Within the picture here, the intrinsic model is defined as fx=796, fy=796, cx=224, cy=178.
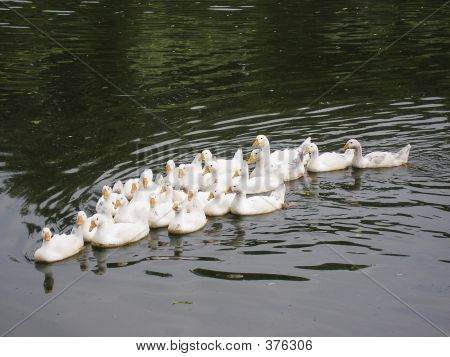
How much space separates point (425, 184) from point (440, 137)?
2556 mm

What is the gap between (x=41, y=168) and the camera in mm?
14094

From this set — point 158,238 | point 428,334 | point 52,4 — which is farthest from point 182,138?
point 52,4

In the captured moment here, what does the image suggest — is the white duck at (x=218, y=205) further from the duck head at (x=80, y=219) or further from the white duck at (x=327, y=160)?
the white duck at (x=327, y=160)

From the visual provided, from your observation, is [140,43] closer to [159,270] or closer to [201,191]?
[201,191]

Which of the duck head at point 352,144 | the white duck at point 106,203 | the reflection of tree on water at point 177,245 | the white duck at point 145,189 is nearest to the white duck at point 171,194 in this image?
the white duck at point 145,189

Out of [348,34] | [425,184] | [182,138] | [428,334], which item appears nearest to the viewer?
[428,334]

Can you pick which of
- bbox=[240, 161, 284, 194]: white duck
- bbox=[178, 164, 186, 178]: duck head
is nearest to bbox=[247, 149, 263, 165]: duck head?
bbox=[240, 161, 284, 194]: white duck

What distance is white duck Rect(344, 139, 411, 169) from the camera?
44.4 feet

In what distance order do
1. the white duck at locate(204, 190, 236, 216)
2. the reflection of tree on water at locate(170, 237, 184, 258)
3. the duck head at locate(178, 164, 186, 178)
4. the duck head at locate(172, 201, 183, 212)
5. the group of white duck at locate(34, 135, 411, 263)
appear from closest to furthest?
1. the reflection of tree on water at locate(170, 237, 184, 258)
2. the group of white duck at locate(34, 135, 411, 263)
3. the duck head at locate(172, 201, 183, 212)
4. the white duck at locate(204, 190, 236, 216)
5. the duck head at locate(178, 164, 186, 178)

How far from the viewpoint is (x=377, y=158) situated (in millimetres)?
13609

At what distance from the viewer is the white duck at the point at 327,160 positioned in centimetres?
1353

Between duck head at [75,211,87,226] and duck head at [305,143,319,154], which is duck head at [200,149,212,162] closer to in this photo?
duck head at [305,143,319,154]

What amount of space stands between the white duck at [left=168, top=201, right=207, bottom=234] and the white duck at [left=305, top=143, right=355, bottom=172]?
2900 millimetres

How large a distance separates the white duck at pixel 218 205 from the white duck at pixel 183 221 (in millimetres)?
475
